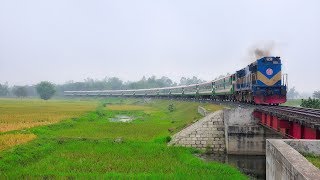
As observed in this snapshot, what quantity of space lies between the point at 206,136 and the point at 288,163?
2205 cm

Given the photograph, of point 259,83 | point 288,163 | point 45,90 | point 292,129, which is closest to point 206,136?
point 259,83

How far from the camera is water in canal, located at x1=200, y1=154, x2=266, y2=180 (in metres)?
23.8

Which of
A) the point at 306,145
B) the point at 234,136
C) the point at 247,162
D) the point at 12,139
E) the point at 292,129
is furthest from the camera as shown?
the point at 234,136

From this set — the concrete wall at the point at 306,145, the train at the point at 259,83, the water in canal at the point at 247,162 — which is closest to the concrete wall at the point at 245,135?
the water in canal at the point at 247,162

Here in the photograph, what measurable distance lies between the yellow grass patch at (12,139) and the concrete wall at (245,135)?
A: 16096 millimetres

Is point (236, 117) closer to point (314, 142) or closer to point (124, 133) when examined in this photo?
point (124, 133)

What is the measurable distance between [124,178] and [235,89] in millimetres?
23758

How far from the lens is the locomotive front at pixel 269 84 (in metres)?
31.3

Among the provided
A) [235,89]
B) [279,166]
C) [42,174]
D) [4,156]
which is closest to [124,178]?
[42,174]

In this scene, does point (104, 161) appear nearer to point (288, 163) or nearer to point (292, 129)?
point (292, 129)

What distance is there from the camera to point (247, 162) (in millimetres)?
27484

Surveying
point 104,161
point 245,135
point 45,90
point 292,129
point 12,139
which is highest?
point 45,90

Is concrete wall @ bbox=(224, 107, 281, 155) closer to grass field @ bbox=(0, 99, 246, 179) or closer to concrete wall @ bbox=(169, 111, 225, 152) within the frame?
concrete wall @ bbox=(169, 111, 225, 152)

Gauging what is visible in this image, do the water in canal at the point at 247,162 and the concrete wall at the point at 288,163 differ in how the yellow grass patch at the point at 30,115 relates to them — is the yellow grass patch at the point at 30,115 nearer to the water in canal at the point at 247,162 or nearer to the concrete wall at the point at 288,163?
the water in canal at the point at 247,162
